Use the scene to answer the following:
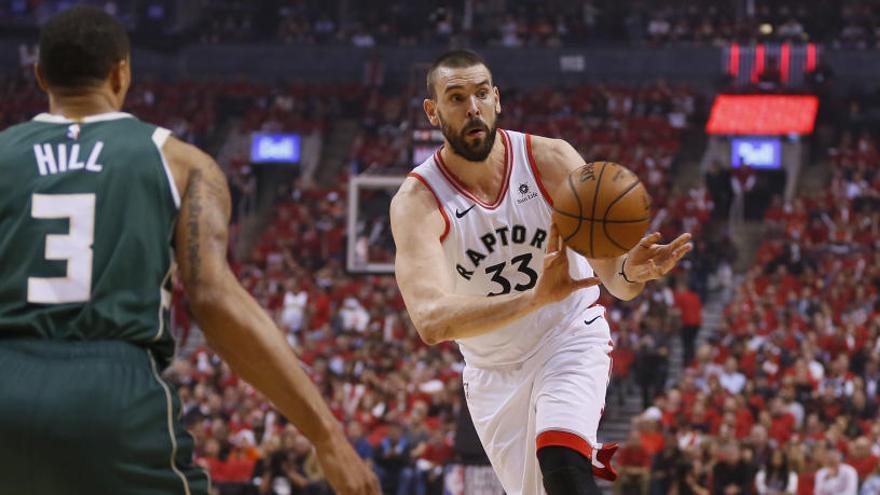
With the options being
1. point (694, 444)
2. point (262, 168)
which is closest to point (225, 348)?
point (694, 444)

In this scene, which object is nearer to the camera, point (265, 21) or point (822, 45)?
point (822, 45)

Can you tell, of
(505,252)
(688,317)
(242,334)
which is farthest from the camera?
(688,317)

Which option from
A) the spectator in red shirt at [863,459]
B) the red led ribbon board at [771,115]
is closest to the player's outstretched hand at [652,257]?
the spectator in red shirt at [863,459]

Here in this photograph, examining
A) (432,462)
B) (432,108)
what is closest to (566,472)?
(432,108)

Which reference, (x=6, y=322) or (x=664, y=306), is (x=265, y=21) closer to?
(x=664, y=306)

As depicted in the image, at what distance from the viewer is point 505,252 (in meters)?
5.75

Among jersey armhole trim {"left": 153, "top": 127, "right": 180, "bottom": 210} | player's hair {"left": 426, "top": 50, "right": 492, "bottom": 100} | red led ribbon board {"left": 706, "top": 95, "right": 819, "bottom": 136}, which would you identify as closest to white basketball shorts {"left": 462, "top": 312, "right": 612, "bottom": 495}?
player's hair {"left": 426, "top": 50, "right": 492, "bottom": 100}

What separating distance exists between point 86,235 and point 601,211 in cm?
230

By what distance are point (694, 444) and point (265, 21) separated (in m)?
21.6

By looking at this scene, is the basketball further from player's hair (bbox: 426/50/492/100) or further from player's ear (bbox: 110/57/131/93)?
player's ear (bbox: 110/57/131/93)

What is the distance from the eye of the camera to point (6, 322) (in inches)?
125

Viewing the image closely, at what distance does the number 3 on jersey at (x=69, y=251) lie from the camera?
3.17 metres

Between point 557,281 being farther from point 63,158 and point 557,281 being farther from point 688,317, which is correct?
point 688,317

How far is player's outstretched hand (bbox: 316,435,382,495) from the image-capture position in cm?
322
